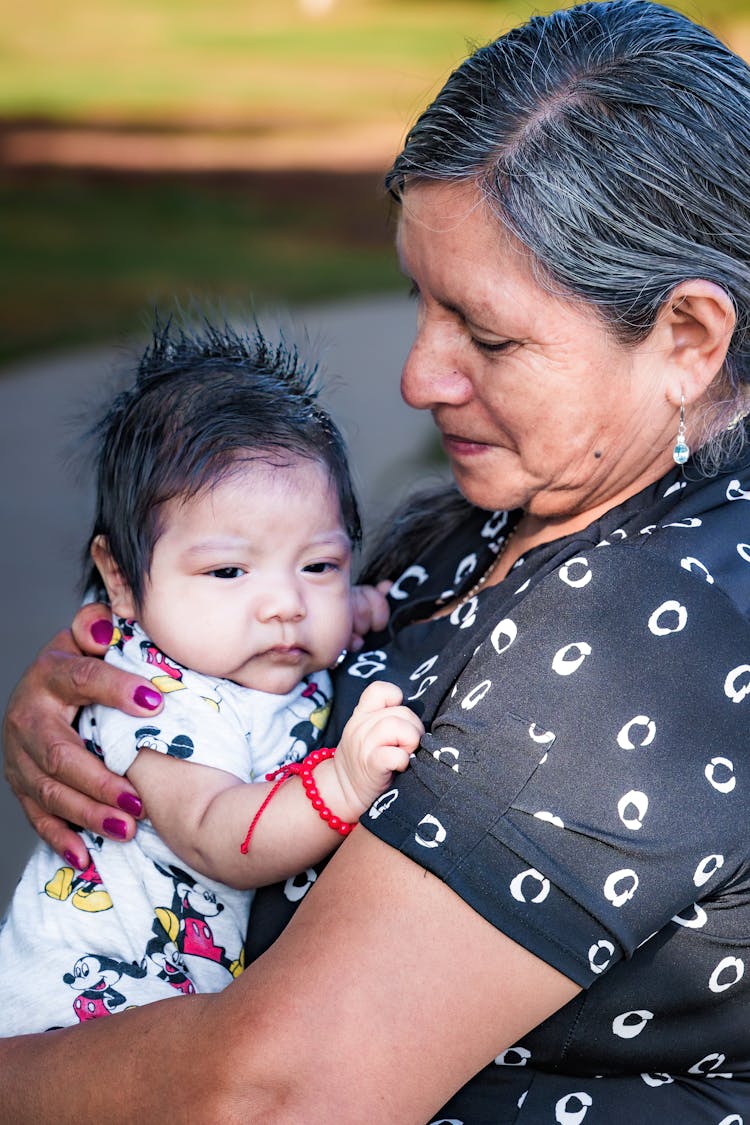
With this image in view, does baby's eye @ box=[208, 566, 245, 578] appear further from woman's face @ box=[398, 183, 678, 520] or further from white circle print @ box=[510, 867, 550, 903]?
white circle print @ box=[510, 867, 550, 903]

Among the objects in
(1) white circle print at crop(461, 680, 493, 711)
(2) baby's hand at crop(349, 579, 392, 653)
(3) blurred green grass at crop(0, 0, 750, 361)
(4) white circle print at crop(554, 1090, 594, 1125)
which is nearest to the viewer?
(1) white circle print at crop(461, 680, 493, 711)

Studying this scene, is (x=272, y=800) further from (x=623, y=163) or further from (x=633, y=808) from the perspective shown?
(x=623, y=163)

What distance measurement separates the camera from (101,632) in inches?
84.7

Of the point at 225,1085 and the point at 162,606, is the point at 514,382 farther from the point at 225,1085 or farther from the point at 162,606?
the point at 225,1085

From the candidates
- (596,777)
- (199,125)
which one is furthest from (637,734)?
(199,125)

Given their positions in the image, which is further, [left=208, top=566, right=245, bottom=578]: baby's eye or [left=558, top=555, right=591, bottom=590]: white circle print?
[left=208, top=566, right=245, bottom=578]: baby's eye

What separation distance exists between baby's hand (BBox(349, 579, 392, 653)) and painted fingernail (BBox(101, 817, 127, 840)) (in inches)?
Answer: 20.8

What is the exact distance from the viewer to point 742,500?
5.68 ft

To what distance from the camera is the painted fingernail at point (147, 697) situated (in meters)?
1.94

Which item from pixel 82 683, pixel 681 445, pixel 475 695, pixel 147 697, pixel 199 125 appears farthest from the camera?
pixel 199 125

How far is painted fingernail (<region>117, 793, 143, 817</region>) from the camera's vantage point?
6.21 feet

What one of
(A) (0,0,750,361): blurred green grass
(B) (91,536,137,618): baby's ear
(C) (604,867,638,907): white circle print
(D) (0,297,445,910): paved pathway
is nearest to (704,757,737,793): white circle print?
(C) (604,867,638,907): white circle print

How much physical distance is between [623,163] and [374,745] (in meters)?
0.80

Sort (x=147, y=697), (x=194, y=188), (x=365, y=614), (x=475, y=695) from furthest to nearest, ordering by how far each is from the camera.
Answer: (x=194, y=188), (x=365, y=614), (x=147, y=697), (x=475, y=695)
